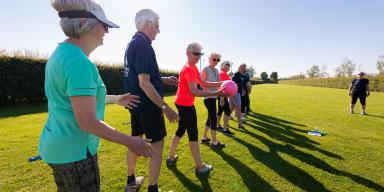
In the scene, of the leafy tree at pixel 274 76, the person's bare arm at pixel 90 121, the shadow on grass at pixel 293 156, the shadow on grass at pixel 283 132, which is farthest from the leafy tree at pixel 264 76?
→ the person's bare arm at pixel 90 121

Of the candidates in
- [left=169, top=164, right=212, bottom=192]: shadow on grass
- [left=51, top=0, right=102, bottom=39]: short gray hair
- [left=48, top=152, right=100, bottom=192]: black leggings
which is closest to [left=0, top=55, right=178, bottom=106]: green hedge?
[left=169, top=164, right=212, bottom=192]: shadow on grass

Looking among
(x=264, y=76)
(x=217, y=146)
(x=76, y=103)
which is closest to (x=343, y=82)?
(x=264, y=76)

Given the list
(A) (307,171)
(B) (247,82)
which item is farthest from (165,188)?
(B) (247,82)

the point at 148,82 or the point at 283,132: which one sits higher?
the point at 148,82

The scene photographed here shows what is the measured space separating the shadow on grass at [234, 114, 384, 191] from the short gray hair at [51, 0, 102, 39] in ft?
13.0

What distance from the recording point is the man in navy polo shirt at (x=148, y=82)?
2773 mm

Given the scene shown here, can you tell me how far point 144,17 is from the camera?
115 inches

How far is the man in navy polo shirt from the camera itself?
2.77 metres

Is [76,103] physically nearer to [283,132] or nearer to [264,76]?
[283,132]

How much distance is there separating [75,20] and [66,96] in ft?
1.62

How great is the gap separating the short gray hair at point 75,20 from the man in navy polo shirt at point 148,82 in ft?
3.95

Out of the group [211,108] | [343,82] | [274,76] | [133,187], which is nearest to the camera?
[133,187]

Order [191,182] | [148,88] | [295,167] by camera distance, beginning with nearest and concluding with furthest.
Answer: [148,88] → [191,182] → [295,167]

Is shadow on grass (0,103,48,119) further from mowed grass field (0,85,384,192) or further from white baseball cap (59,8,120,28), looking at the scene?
white baseball cap (59,8,120,28)
